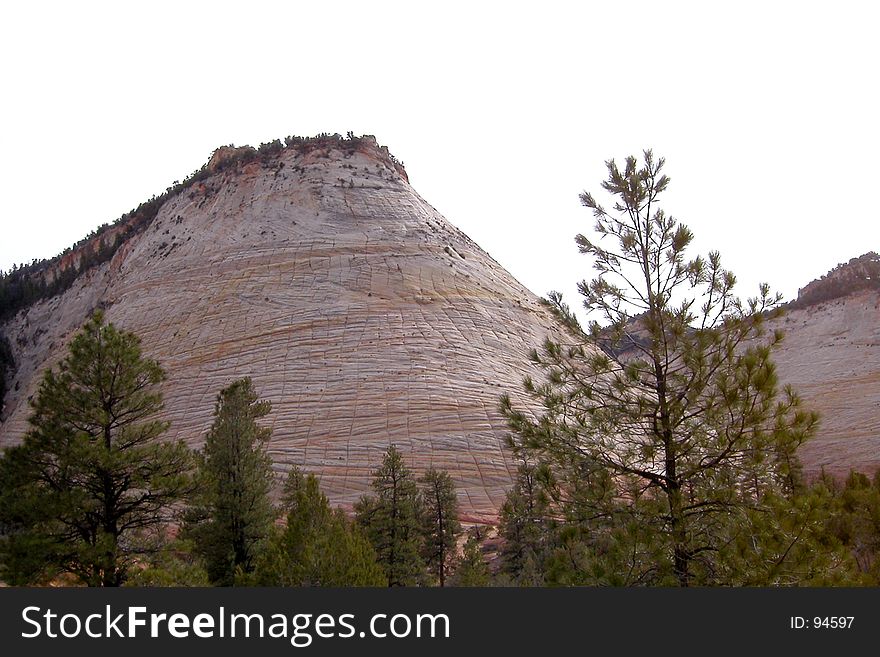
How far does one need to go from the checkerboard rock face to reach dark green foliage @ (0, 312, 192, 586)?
10.9 m

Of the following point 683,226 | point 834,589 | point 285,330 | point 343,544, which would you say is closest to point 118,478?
point 343,544

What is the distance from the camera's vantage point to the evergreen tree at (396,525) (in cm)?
1627

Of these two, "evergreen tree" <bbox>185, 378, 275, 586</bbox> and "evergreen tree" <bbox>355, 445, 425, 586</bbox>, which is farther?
"evergreen tree" <bbox>355, 445, 425, 586</bbox>

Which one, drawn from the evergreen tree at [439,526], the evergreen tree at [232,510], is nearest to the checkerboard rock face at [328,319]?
the evergreen tree at [439,526]

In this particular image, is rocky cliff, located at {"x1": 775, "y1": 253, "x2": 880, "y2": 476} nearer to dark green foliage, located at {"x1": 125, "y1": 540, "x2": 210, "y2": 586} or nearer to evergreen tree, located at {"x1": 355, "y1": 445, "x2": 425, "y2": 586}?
evergreen tree, located at {"x1": 355, "y1": 445, "x2": 425, "y2": 586}

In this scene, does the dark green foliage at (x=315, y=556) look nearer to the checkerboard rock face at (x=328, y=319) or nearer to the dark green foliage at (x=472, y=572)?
the dark green foliage at (x=472, y=572)

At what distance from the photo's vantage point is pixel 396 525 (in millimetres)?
17203

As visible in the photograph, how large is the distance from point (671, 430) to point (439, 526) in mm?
12252

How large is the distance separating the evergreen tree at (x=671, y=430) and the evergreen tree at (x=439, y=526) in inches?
426

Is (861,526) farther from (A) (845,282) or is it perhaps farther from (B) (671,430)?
(A) (845,282)

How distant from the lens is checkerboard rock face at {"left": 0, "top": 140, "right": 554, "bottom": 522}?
2567 centimetres

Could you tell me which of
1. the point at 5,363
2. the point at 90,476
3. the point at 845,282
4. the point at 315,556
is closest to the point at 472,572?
the point at 315,556

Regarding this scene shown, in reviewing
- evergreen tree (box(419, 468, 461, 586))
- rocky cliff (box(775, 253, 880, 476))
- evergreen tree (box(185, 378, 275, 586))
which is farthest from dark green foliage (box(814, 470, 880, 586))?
rocky cliff (box(775, 253, 880, 476))

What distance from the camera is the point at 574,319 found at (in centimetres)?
863
